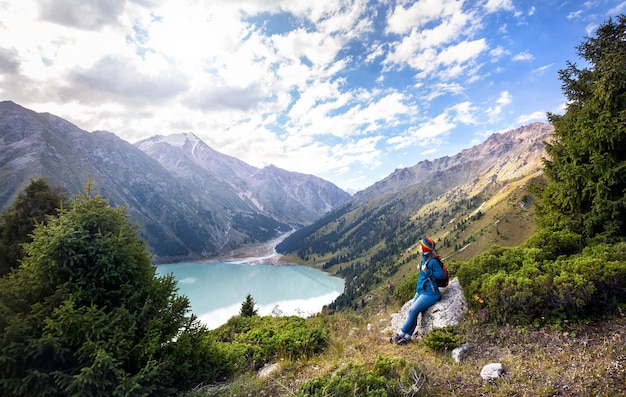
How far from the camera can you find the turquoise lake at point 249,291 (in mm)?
110556

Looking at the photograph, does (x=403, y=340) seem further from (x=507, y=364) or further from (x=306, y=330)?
(x=306, y=330)

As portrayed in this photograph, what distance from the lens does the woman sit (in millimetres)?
9219

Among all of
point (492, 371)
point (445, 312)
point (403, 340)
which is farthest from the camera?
point (445, 312)

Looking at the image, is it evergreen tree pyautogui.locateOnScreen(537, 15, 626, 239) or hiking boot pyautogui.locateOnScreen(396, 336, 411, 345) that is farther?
evergreen tree pyautogui.locateOnScreen(537, 15, 626, 239)

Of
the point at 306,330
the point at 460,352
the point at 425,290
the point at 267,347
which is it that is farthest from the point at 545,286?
the point at 267,347

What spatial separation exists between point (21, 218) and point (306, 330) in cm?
1933

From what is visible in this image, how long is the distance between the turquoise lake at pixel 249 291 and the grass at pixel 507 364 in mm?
88446

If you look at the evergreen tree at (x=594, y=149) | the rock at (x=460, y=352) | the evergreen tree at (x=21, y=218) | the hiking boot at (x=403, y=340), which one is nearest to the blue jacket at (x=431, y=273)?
the hiking boot at (x=403, y=340)

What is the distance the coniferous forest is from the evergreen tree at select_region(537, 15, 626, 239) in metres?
0.08

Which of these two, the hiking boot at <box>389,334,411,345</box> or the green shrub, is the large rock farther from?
the green shrub

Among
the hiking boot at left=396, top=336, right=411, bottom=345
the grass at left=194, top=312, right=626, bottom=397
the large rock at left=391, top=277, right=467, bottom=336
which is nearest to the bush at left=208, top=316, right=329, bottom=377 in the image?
the grass at left=194, top=312, right=626, bottom=397

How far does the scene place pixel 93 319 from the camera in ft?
18.1

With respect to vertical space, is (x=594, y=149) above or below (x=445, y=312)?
above

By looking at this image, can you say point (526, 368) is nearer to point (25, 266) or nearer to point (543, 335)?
point (543, 335)
